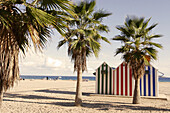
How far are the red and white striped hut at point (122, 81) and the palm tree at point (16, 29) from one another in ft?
43.7

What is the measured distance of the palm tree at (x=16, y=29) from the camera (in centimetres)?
324

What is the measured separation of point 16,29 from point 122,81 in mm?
13879

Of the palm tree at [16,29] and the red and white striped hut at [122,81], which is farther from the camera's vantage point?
the red and white striped hut at [122,81]

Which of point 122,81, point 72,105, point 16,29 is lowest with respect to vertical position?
point 72,105

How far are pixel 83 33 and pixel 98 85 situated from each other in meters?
8.73

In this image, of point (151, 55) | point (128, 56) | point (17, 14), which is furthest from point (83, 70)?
point (17, 14)

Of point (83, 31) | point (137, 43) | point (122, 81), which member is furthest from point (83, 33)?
point (122, 81)

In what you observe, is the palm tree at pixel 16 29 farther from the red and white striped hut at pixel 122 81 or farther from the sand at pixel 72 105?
the red and white striped hut at pixel 122 81

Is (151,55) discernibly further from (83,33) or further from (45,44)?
(45,44)

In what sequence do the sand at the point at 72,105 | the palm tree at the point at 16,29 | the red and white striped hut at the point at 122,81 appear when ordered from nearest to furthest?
1. the palm tree at the point at 16,29
2. the sand at the point at 72,105
3. the red and white striped hut at the point at 122,81

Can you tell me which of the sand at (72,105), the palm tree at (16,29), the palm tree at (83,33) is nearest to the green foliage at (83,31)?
the palm tree at (83,33)

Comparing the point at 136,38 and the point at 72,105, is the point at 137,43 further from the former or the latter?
the point at 72,105

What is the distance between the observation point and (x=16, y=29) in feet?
11.8

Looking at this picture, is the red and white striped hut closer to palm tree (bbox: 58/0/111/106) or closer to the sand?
the sand
